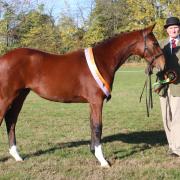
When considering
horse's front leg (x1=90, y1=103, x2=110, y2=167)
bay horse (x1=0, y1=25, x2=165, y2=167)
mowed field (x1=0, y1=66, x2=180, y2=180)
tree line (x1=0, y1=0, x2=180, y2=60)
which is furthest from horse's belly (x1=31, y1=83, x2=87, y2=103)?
tree line (x1=0, y1=0, x2=180, y2=60)

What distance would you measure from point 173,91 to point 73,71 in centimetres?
173

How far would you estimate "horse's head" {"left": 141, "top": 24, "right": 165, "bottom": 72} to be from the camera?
650 cm

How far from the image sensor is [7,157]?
6.97 meters

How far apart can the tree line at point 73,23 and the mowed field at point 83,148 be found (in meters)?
29.2

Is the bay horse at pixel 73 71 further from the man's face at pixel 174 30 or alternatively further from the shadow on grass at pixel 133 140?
the shadow on grass at pixel 133 140

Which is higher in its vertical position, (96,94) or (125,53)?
(125,53)

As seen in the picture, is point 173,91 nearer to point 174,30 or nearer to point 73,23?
point 174,30

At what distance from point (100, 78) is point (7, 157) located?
6.80 feet

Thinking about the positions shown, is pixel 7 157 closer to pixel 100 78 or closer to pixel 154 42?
pixel 100 78

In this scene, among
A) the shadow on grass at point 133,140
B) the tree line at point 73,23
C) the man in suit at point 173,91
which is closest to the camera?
the man in suit at point 173,91

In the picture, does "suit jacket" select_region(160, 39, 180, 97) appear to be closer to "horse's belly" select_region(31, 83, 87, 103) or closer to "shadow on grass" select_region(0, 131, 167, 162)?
"shadow on grass" select_region(0, 131, 167, 162)

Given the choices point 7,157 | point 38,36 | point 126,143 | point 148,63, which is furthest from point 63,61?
point 38,36

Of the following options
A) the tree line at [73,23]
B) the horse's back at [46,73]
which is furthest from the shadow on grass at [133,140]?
the tree line at [73,23]

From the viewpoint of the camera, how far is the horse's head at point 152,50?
6.50 m
